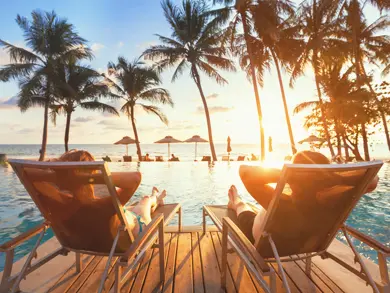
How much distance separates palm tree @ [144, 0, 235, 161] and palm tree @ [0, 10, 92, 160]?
5.31m

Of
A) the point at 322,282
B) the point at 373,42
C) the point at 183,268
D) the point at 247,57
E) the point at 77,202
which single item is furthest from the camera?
the point at 373,42

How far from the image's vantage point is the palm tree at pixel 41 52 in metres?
15.9

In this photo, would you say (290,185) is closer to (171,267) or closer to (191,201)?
(171,267)

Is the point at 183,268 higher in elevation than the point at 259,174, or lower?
lower

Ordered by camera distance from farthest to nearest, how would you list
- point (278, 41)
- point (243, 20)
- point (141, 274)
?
point (278, 41) < point (243, 20) < point (141, 274)

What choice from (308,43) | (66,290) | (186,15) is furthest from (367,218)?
(186,15)

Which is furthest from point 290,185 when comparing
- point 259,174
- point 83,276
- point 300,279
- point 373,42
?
point 373,42

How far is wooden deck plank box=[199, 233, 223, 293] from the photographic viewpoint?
1959 mm

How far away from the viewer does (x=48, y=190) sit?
62.9 inches

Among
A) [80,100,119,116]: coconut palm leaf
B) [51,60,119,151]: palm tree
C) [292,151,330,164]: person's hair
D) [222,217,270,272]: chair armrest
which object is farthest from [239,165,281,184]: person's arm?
[80,100,119,116]: coconut palm leaf

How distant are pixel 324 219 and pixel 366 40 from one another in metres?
21.8

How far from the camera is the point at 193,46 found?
17703 millimetres

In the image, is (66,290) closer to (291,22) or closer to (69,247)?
(69,247)

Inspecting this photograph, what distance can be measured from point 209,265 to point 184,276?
0.93ft
